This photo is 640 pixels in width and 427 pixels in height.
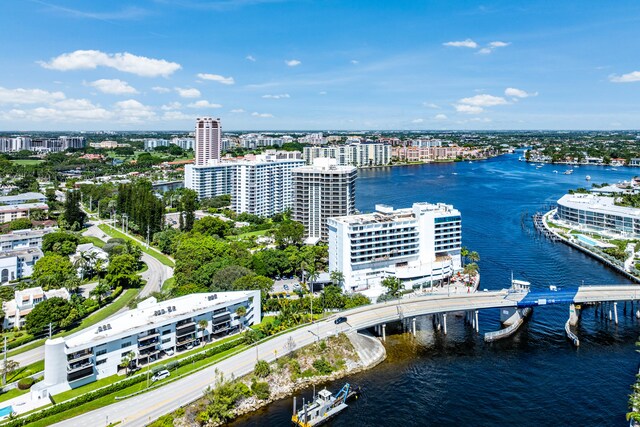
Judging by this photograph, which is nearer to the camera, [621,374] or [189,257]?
[621,374]

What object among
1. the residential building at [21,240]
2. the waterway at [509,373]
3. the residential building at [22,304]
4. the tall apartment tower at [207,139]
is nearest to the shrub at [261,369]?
the waterway at [509,373]

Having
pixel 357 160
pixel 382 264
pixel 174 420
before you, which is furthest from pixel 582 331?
pixel 357 160

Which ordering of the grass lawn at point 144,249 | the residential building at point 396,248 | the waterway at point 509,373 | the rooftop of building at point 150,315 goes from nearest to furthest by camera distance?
the waterway at point 509,373
the rooftop of building at point 150,315
the residential building at point 396,248
the grass lawn at point 144,249

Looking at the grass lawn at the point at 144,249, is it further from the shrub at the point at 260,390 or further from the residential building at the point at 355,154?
the residential building at the point at 355,154

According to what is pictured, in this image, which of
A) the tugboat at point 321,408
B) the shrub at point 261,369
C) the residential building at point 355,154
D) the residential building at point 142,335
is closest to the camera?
the tugboat at point 321,408

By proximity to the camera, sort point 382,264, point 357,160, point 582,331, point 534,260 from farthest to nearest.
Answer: point 357,160, point 534,260, point 382,264, point 582,331

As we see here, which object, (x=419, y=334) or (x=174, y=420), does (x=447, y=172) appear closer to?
(x=419, y=334)
